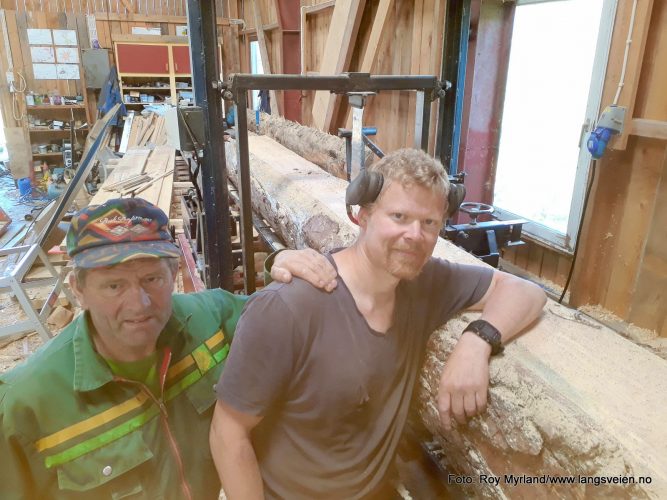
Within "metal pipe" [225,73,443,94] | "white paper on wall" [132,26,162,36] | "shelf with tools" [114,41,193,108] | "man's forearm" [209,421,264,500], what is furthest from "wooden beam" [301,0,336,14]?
"white paper on wall" [132,26,162,36]

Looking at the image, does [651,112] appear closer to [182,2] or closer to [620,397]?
[620,397]

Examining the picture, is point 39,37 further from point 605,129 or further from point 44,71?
point 605,129

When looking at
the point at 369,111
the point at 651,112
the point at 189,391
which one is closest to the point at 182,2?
the point at 369,111

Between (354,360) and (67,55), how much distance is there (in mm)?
11943

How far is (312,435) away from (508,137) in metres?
3.55

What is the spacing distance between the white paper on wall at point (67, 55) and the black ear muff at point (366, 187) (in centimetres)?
1171

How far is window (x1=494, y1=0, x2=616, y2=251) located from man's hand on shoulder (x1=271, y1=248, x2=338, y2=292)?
2598mm

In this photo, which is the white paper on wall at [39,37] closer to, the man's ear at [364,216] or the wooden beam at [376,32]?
the wooden beam at [376,32]

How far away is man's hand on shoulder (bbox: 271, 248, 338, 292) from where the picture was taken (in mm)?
1425

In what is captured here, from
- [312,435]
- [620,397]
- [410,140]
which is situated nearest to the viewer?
[620,397]

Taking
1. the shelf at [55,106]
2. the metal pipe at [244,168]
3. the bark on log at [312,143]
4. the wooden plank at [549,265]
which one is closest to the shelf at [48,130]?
the shelf at [55,106]

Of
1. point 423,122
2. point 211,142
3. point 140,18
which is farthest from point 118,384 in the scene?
point 140,18

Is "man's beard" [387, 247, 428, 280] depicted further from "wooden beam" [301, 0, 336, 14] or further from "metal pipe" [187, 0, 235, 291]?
"wooden beam" [301, 0, 336, 14]

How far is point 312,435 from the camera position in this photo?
1.50m
